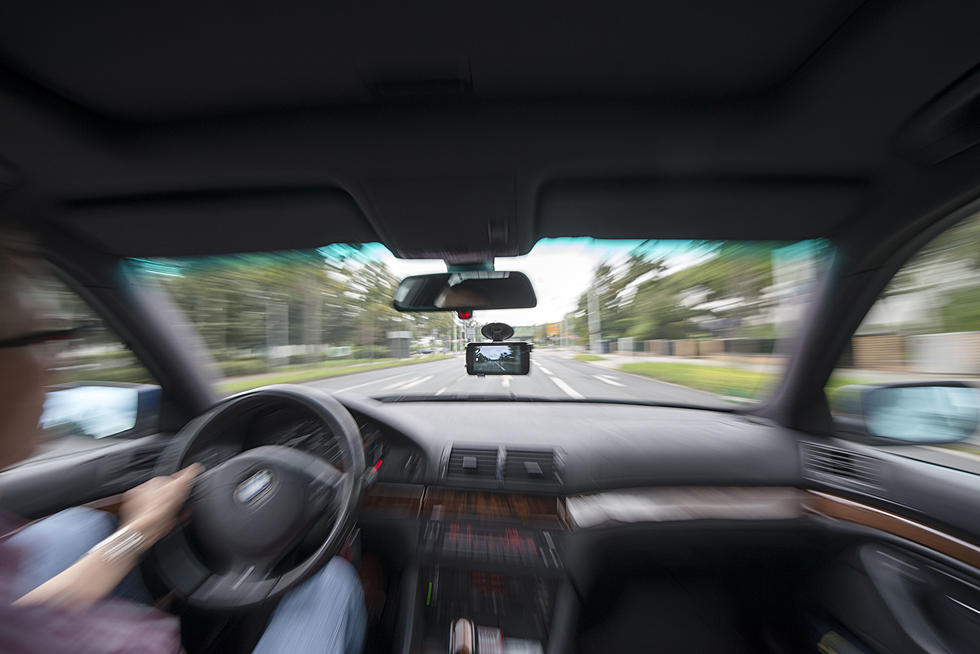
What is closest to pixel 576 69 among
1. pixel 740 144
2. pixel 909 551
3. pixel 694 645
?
pixel 740 144

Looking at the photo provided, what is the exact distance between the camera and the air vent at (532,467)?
7.43 feet

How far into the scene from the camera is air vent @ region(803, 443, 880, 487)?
198 cm

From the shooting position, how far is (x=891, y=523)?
184 cm

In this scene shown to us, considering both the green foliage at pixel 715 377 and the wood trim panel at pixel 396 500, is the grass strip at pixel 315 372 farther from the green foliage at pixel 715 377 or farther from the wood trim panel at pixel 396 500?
the green foliage at pixel 715 377

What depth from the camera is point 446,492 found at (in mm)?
2289

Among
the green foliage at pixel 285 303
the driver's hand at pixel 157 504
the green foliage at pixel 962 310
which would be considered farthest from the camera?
the green foliage at pixel 285 303

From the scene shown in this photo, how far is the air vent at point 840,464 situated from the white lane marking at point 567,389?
140 cm

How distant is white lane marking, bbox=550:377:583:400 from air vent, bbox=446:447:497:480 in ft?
3.04

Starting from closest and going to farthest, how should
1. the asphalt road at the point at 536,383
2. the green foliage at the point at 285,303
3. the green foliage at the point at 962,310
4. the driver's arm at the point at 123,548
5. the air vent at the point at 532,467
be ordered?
the driver's arm at the point at 123,548 < the green foliage at the point at 962,310 < the air vent at the point at 532,467 < the green foliage at the point at 285,303 < the asphalt road at the point at 536,383

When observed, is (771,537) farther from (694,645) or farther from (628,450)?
(628,450)

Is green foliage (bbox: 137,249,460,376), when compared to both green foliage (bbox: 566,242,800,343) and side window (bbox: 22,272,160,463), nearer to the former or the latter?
side window (bbox: 22,272,160,463)

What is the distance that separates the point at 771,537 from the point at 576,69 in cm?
273

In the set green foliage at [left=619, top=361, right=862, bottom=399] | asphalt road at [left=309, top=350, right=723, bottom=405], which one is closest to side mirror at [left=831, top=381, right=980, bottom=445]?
green foliage at [left=619, top=361, right=862, bottom=399]

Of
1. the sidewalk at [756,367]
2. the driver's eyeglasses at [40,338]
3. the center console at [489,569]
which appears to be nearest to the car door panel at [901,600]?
the sidewalk at [756,367]
